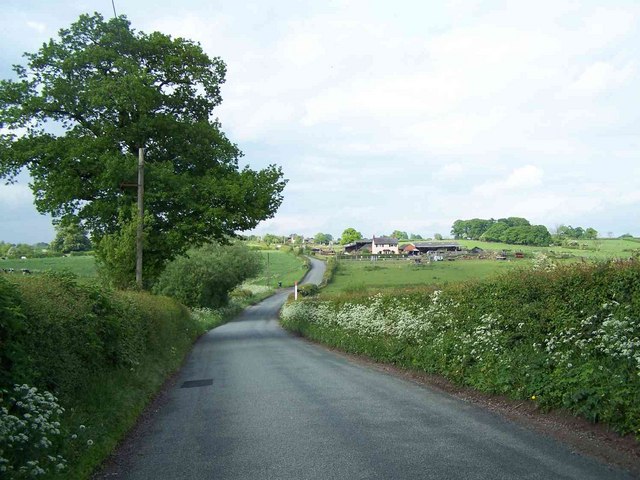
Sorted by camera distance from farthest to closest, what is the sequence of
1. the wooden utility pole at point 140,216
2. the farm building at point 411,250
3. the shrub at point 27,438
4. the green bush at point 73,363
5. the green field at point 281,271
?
the green field at point 281,271 → the farm building at point 411,250 → the wooden utility pole at point 140,216 → the green bush at point 73,363 → the shrub at point 27,438

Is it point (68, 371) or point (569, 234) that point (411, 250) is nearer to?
point (569, 234)

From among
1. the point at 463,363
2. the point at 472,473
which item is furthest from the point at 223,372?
the point at 472,473

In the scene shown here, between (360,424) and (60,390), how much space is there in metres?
4.35

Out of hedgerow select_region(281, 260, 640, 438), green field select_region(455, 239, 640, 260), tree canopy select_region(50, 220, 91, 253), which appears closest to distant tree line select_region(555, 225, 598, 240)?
green field select_region(455, 239, 640, 260)

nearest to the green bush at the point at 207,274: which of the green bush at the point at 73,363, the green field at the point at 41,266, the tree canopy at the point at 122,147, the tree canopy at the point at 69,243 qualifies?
the tree canopy at the point at 69,243

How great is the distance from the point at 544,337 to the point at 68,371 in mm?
7700

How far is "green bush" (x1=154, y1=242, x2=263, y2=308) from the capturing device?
1889 inches

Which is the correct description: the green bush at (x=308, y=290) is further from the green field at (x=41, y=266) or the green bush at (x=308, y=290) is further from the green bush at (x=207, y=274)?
the green field at (x=41, y=266)

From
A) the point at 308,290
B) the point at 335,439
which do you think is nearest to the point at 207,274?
the point at 308,290

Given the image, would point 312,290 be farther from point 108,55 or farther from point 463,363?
point 463,363

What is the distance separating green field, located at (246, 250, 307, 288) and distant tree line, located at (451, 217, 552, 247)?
3132cm

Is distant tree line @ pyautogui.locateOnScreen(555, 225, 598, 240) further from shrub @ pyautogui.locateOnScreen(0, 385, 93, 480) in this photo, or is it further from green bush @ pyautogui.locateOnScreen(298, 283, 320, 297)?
green bush @ pyautogui.locateOnScreen(298, 283, 320, 297)

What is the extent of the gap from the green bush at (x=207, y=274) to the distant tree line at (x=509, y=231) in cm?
2449

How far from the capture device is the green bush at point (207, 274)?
48.0m
